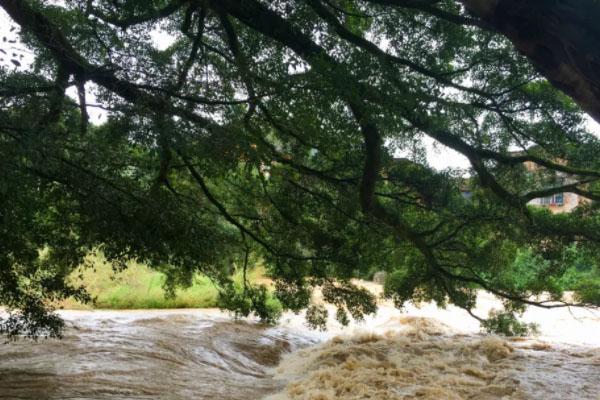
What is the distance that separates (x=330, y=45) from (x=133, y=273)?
12141 mm

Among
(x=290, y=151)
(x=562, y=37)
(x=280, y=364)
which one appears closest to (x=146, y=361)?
(x=280, y=364)

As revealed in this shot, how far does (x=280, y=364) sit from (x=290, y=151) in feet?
12.0

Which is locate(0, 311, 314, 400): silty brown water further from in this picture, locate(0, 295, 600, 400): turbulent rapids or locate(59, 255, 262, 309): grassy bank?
locate(59, 255, 262, 309): grassy bank

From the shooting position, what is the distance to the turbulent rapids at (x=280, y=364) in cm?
596

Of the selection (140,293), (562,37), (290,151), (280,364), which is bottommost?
(280,364)

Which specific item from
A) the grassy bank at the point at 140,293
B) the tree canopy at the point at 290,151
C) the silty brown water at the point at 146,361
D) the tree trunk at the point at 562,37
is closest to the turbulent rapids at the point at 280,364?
the silty brown water at the point at 146,361

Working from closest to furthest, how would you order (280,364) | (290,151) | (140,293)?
(290,151) → (280,364) → (140,293)

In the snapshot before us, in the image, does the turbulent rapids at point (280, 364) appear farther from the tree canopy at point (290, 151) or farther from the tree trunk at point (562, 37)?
the tree trunk at point (562, 37)

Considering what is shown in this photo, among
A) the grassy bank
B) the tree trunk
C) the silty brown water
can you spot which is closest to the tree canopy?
the tree trunk

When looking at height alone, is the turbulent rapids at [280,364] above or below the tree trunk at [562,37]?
below

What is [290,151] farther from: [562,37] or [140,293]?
[140,293]

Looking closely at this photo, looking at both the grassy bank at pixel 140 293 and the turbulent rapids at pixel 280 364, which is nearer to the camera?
the turbulent rapids at pixel 280 364

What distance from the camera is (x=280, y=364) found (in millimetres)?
8484

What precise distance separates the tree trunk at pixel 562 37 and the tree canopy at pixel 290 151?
0.81 feet
